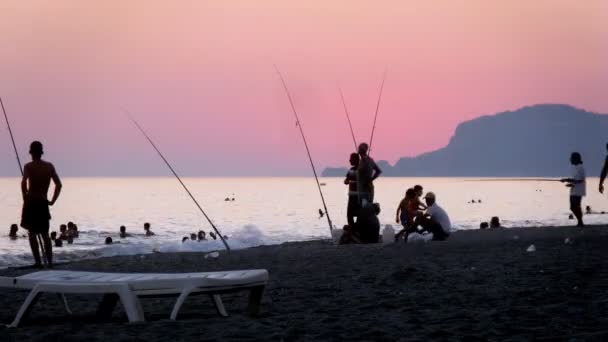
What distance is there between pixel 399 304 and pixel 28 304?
3.26 m

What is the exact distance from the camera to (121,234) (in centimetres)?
3912

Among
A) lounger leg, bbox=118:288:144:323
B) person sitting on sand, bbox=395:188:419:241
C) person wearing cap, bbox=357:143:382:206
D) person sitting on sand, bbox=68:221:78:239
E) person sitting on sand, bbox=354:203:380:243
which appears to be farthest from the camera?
person sitting on sand, bbox=68:221:78:239

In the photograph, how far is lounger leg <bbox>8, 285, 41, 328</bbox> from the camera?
272 inches

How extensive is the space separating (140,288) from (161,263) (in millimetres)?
7521

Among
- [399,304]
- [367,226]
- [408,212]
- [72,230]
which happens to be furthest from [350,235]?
[72,230]

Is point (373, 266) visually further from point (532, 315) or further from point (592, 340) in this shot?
point (592, 340)

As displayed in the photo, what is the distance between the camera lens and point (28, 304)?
7.03 metres

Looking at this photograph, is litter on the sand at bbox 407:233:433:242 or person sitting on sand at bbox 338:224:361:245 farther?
person sitting on sand at bbox 338:224:361:245

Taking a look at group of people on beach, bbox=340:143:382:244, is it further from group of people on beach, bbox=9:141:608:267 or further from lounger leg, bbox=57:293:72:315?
lounger leg, bbox=57:293:72:315

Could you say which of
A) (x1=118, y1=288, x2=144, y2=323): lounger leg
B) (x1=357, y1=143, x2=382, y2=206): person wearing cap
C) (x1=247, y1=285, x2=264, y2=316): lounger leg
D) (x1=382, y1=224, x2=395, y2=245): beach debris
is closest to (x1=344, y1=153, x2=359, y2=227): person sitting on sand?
(x1=357, y1=143, x2=382, y2=206): person wearing cap

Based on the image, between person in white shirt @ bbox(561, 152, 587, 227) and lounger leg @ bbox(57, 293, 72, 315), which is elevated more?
person in white shirt @ bbox(561, 152, 587, 227)

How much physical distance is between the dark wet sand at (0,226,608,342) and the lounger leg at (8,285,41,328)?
82 mm

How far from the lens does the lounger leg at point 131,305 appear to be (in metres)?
6.80

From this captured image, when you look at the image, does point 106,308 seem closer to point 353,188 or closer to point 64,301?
point 64,301
